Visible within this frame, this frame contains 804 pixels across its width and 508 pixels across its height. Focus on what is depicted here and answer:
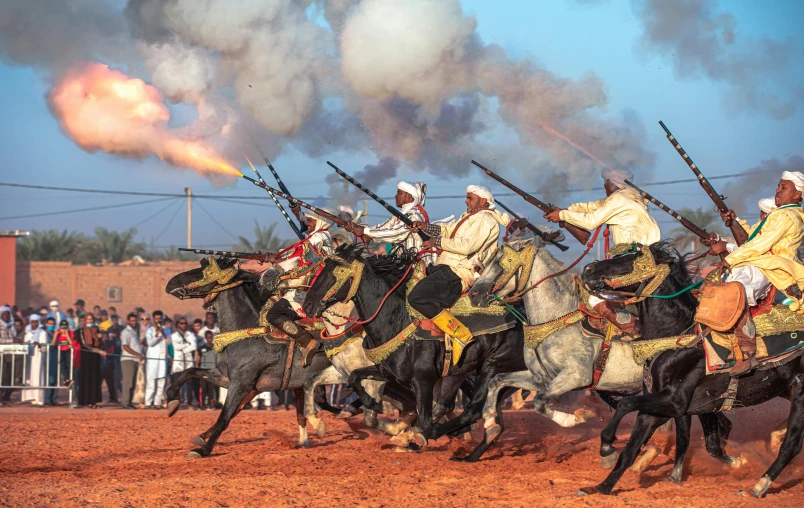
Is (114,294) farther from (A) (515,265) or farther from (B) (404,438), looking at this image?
(A) (515,265)

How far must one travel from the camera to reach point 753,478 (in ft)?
33.8

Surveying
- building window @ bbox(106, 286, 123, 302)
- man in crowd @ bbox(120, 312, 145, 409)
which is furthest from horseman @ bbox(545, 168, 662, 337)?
building window @ bbox(106, 286, 123, 302)

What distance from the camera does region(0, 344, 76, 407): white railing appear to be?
20.3 meters

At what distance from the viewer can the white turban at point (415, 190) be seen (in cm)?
1284

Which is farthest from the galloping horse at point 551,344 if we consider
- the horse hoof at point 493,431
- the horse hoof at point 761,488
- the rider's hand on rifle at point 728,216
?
the rider's hand on rifle at point 728,216

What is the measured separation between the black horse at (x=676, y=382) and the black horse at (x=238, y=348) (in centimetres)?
495

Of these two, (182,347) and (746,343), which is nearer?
(746,343)

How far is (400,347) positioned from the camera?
447 inches

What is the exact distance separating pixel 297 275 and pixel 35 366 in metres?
10.6

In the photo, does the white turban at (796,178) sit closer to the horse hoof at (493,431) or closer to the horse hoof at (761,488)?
the horse hoof at (761,488)

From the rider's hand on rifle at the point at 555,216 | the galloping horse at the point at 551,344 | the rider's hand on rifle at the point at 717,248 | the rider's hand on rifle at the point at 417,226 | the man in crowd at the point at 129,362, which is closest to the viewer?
the rider's hand on rifle at the point at 717,248

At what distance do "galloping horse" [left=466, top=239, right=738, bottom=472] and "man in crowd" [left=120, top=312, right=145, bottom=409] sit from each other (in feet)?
38.7

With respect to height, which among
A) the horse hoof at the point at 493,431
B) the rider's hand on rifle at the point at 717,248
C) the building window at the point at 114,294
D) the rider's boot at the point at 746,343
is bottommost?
the horse hoof at the point at 493,431

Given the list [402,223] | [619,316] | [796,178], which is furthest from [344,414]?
[796,178]
